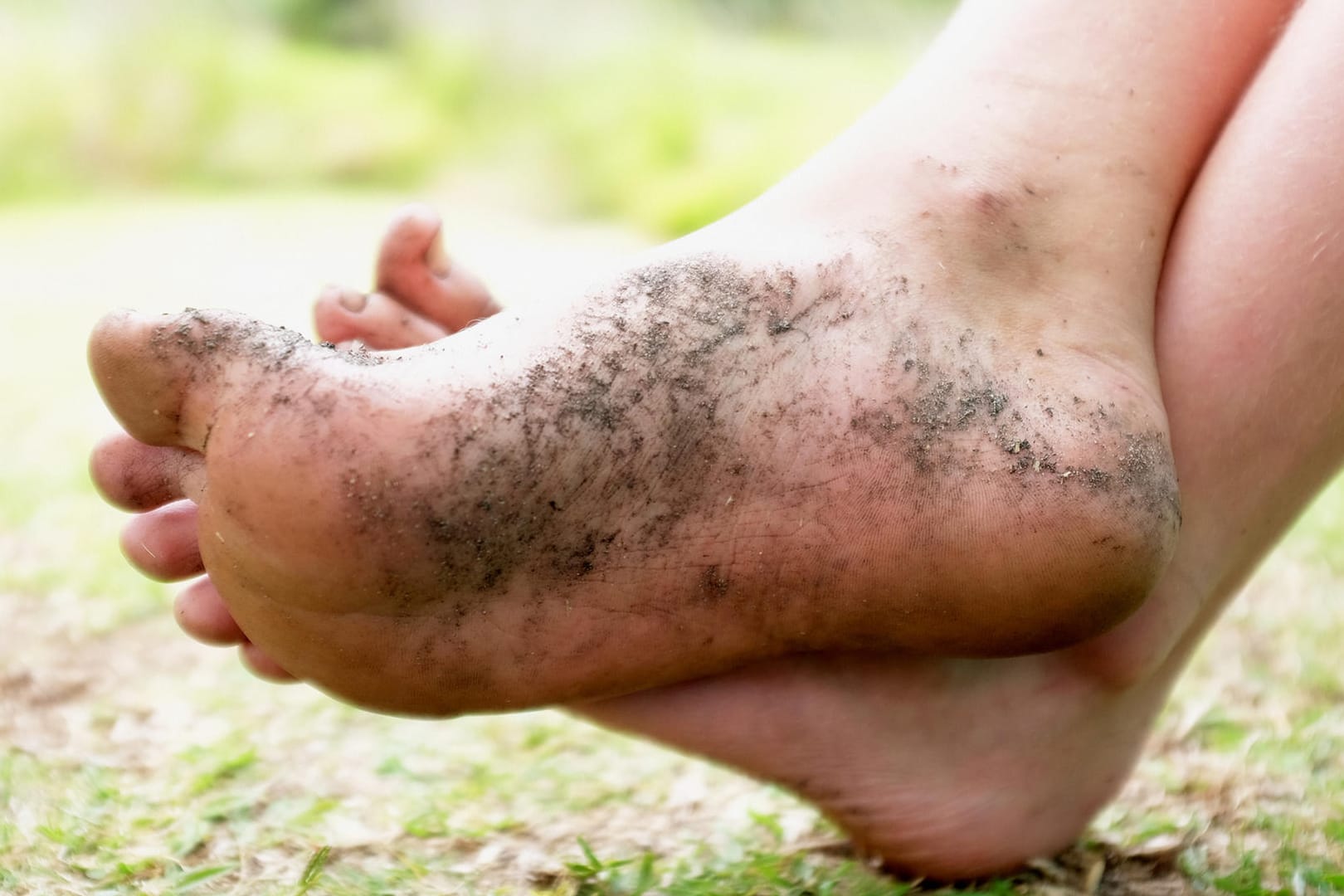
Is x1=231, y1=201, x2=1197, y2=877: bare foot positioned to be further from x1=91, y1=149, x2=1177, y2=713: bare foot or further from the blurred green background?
the blurred green background

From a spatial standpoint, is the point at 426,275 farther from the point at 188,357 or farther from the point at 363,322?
the point at 188,357

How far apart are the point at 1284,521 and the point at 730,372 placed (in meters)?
0.45

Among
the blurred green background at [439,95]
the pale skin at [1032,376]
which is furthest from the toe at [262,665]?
the blurred green background at [439,95]

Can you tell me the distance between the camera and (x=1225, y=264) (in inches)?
35.8

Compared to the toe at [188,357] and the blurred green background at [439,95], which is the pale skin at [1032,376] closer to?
the toe at [188,357]

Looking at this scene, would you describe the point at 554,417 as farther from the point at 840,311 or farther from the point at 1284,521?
the point at 1284,521

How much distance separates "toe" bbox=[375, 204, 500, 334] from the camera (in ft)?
3.61

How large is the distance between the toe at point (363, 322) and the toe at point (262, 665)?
0.88 feet

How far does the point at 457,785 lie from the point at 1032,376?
0.69 m

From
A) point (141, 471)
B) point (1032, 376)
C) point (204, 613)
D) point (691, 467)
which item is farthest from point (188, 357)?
point (1032, 376)

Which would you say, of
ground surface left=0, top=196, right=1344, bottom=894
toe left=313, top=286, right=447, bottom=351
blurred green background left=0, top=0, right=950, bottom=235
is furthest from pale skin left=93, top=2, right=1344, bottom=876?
blurred green background left=0, top=0, right=950, bottom=235

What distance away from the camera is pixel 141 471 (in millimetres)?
868

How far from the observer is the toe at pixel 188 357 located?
800mm

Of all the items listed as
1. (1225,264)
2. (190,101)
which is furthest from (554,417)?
(190,101)
